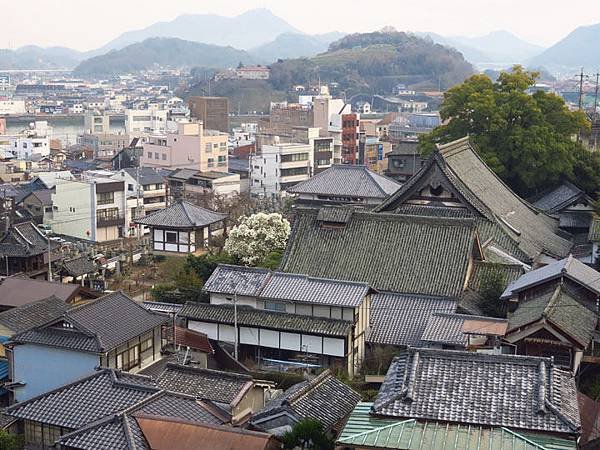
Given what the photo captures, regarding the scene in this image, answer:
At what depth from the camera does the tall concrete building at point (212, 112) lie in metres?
93.3

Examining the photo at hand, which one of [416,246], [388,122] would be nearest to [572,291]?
[416,246]

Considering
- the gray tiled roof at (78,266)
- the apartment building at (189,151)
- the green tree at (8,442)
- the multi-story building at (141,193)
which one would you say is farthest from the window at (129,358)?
the apartment building at (189,151)

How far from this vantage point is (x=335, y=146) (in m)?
70.1

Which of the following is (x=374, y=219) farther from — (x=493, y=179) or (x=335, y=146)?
(x=335, y=146)

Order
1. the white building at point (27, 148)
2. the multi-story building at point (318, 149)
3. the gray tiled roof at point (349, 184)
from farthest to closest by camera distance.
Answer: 1. the white building at point (27, 148)
2. the multi-story building at point (318, 149)
3. the gray tiled roof at point (349, 184)

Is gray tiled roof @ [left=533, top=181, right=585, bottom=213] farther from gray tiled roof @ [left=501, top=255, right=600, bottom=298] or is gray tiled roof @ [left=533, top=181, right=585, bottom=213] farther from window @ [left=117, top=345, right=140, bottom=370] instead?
window @ [left=117, top=345, right=140, bottom=370]

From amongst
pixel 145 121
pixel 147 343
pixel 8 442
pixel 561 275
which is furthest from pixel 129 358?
pixel 145 121

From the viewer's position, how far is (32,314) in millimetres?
21250

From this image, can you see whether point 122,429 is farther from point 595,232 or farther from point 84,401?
point 595,232

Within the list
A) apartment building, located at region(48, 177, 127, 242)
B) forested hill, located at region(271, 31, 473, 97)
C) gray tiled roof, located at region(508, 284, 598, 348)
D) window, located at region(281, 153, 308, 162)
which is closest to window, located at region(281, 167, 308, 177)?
window, located at region(281, 153, 308, 162)

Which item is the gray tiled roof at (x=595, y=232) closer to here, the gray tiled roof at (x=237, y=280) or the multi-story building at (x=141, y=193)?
the gray tiled roof at (x=237, y=280)

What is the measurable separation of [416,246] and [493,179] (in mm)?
8194

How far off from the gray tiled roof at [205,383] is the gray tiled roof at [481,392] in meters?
3.37

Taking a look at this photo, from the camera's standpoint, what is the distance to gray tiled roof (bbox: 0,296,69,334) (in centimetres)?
2066
